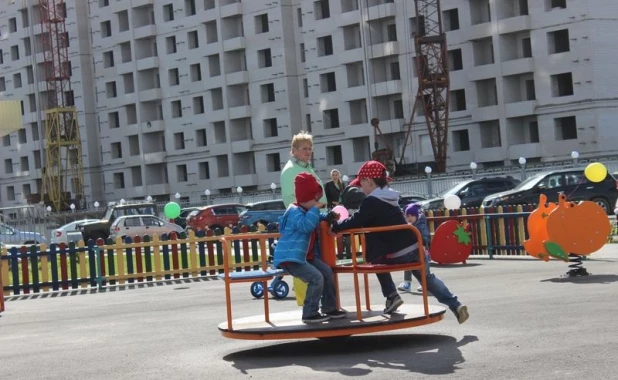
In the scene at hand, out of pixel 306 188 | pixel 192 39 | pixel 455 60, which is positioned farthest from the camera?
pixel 192 39

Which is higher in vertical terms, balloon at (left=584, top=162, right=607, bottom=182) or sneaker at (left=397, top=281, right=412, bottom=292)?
balloon at (left=584, top=162, right=607, bottom=182)

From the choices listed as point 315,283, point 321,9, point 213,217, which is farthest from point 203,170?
point 315,283

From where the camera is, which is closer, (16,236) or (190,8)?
(16,236)

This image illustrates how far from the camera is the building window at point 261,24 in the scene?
81.6 meters

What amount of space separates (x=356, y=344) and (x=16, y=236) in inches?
1245

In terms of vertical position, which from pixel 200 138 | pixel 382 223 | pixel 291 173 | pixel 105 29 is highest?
pixel 105 29

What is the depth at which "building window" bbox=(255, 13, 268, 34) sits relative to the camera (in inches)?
3211

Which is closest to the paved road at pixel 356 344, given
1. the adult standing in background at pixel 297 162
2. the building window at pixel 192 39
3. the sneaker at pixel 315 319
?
the sneaker at pixel 315 319

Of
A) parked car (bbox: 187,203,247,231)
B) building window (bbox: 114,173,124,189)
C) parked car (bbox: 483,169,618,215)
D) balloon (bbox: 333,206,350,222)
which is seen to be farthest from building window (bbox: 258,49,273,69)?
balloon (bbox: 333,206,350,222)

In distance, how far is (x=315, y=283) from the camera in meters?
11.3

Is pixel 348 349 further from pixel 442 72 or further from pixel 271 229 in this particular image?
pixel 442 72

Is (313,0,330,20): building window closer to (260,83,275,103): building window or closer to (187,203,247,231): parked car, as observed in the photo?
(260,83,275,103): building window

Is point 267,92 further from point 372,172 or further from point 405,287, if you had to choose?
point 372,172

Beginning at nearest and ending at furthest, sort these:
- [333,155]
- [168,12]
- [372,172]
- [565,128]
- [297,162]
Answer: [372,172] → [297,162] → [565,128] → [333,155] → [168,12]
